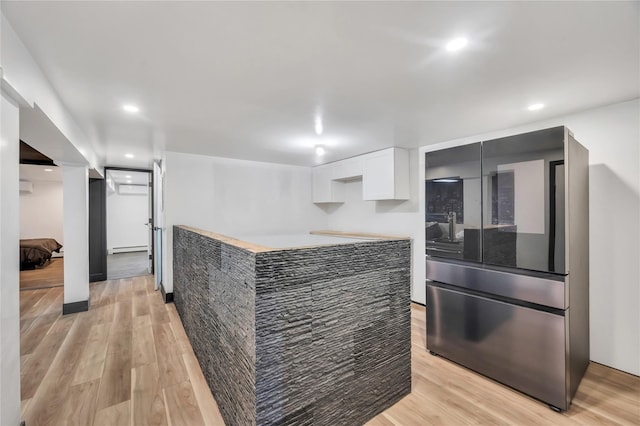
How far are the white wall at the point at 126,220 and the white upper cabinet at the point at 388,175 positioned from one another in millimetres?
7722

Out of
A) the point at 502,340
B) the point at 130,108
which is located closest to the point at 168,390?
the point at 130,108

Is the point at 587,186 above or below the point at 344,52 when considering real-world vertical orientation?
below

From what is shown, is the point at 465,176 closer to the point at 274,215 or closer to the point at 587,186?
the point at 587,186

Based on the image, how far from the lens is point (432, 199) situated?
2621 millimetres

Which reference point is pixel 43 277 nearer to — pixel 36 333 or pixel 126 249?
pixel 36 333

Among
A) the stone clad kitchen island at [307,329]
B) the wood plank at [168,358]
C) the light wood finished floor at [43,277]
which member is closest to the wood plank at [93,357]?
the wood plank at [168,358]

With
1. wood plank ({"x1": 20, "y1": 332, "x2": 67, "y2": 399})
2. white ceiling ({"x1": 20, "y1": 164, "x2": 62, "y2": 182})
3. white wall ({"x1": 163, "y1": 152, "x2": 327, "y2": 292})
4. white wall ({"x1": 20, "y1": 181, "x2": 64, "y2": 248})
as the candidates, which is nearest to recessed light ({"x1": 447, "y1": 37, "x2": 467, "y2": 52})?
wood plank ({"x1": 20, "y1": 332, "x2": 67, "y2": 399})

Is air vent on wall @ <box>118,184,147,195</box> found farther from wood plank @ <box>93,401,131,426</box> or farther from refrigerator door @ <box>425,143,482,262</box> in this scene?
refrigerator door @ <box>425,143,482,262</box>

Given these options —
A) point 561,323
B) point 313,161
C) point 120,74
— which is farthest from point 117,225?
point 561,323

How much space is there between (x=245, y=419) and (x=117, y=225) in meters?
9.55

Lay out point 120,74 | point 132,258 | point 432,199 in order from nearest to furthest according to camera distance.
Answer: point 120,74
point 432,199
point 132,258

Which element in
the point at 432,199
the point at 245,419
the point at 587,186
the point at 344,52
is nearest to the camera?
the point at 245,419

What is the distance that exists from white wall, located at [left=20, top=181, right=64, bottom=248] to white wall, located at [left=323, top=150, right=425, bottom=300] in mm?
7114

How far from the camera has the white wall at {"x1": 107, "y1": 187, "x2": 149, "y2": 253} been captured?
880 cm
